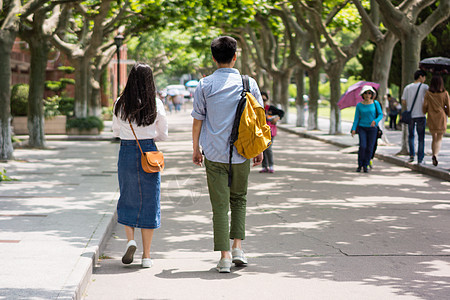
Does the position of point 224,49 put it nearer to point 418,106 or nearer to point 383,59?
point 418,106

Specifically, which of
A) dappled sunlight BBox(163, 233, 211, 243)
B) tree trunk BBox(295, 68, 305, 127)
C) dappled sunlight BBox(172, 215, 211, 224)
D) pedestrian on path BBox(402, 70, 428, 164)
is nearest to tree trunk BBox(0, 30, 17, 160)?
dappled sunlight BBox(172, 215, 211, 224)

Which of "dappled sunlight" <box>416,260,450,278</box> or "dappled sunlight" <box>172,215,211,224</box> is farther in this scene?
"dappled sunlight" <box>172,215,211,224</box>

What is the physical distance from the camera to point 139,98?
20.6 ft

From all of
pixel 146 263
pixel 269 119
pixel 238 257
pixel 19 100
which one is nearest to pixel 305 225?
pixel 238 257

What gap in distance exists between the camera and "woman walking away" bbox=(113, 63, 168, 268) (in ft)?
20.6

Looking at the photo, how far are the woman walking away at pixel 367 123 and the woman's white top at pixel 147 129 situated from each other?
28.9 feet

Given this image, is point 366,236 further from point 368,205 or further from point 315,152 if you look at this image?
point 315,152

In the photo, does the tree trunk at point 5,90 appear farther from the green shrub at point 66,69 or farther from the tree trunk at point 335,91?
the green shrub at point 66,69

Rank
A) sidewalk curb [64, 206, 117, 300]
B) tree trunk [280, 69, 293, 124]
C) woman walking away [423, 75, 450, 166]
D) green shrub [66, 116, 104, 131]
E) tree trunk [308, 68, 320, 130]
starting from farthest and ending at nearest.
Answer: tree trunk [280, 69, 293, 124]
tree trunk [308, 68, 320, 130]
green shrub [66, 116, 104, 131]
woman walking away [423, 75, 450, 166]
sidewalk curb [64, 206, 117, 300]

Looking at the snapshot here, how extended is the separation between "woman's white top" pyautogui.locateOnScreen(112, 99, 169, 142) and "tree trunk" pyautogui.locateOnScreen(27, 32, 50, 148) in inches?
552

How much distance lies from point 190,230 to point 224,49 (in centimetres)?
278

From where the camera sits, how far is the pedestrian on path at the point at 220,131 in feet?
20.1

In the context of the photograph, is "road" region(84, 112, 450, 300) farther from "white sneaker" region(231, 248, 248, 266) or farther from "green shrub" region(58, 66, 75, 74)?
"green shrub" region(58, 66, 75, 74)

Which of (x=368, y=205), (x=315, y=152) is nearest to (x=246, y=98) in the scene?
(x=368, y=205)
